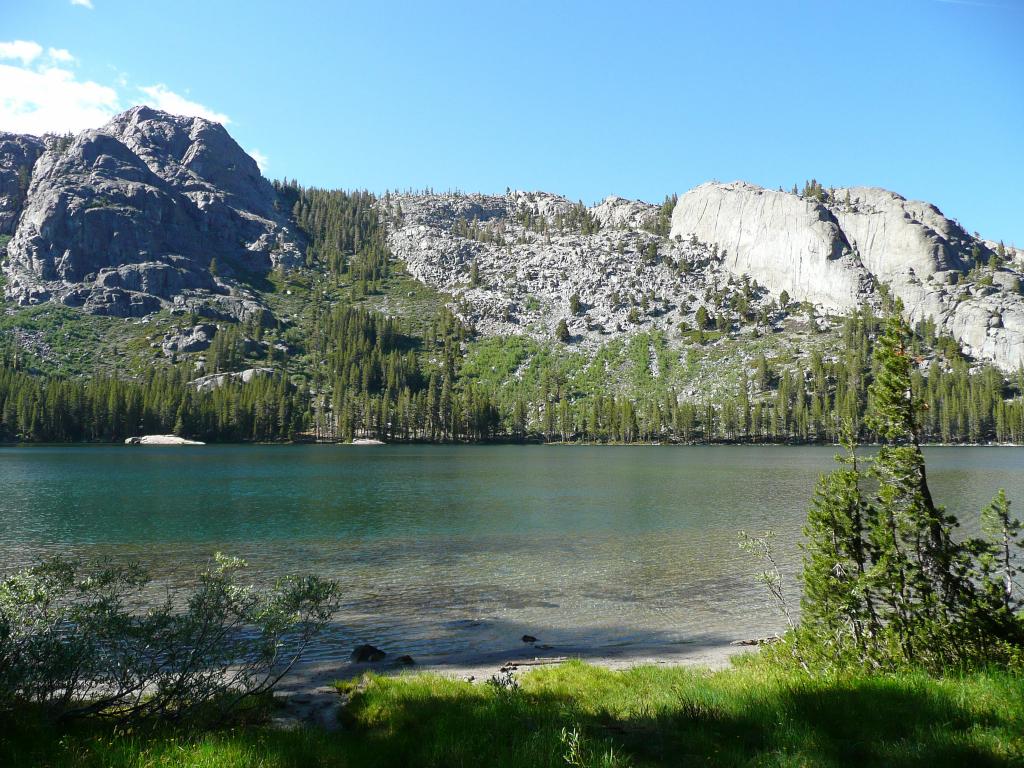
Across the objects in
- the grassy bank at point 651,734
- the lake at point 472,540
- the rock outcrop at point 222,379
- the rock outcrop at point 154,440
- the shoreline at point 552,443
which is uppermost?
the rock outcrop at point 222,379

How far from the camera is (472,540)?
119 ft

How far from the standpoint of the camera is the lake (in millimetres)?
21214

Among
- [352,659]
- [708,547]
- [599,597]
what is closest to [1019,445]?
[708,547]

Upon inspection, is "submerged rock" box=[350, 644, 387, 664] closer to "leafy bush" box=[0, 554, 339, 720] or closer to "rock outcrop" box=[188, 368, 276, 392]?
"leafy bush" box=[0, 554, 339, 720]

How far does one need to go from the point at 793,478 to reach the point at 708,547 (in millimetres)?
47490

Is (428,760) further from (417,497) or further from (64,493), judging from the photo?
(64,493)

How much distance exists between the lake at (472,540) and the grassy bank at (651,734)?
29.4 feet

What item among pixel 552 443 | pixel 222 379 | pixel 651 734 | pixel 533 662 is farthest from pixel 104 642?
pixel 222 379

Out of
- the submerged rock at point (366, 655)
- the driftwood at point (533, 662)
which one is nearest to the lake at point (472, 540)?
the submerged rock at point (366, 655)

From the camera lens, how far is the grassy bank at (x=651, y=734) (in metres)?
6.88

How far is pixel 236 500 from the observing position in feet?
173

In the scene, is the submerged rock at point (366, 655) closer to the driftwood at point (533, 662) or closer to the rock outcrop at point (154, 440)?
the driftwood at point (533, 662)

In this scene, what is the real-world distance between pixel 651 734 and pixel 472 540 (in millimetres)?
28802

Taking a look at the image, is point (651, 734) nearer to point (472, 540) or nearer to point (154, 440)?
point (472, 540)
